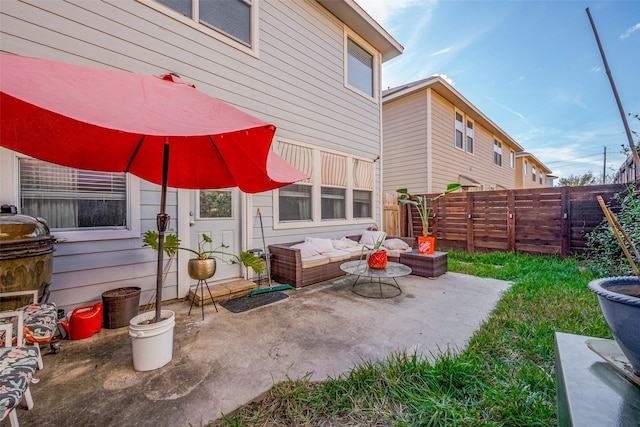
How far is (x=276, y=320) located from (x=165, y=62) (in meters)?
3.65

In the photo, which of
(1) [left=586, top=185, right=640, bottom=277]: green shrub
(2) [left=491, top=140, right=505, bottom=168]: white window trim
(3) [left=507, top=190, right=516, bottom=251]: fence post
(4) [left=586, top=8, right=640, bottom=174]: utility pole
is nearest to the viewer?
(4) [left=586, top=8, right=640, bottom=174]: utility pole

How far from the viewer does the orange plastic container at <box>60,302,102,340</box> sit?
8.52ft

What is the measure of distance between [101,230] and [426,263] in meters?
4.87

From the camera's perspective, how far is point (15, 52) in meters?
2.59

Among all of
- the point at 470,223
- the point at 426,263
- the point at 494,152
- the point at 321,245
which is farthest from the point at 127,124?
the point at 494,152

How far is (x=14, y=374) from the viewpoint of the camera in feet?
4.50

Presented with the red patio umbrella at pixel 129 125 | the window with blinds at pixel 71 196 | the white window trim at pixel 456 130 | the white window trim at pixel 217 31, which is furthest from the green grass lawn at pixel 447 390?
the white window trim at pixel 456 130

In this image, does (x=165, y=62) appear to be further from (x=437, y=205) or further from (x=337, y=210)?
(x=437, y=205)

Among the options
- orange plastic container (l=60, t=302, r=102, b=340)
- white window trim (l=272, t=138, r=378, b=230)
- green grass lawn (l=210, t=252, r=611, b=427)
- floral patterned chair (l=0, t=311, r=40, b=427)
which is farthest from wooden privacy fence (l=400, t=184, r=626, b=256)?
floral patterned chair (l=0, t=311, r=40, b=427)

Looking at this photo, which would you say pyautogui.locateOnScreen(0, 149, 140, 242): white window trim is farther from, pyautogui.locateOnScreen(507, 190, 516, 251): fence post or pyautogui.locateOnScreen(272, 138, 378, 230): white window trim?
pyautogui.locateOnScreen(507, 190, 516, 251): fence post

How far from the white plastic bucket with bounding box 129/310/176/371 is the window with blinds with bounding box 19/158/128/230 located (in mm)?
1627

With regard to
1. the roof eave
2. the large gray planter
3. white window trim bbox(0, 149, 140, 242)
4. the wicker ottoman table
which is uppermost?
the roof eave

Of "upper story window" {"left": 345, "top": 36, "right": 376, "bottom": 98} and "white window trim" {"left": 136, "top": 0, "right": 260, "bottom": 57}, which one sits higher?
"upper story window" {"left": 345, "top": 36, "right": 376, "bottom": 98}

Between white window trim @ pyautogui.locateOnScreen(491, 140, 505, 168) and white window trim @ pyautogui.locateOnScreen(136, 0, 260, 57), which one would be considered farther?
white window trim @ pyautogui.locateOnScreen(491, 140, 505, 168)
